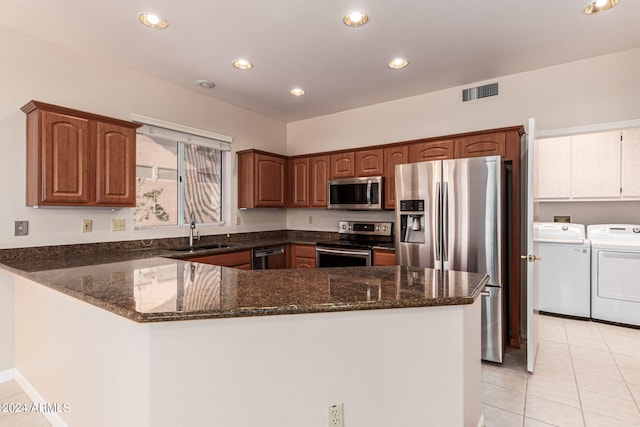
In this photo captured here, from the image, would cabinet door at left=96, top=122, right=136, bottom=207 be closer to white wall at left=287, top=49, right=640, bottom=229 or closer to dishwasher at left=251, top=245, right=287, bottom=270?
dishwasher at left=251, top=245, right=287, bottom=270

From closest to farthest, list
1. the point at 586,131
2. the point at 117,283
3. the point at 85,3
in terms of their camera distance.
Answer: the point at 117,283 < the point at 85,3 < the point at 586,131

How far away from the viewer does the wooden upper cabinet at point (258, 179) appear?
4.23 meters

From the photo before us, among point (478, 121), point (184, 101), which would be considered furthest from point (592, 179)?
point (184, 101)

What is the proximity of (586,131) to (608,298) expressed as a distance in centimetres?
193

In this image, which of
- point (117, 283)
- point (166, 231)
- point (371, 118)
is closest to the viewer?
point (117, 283)

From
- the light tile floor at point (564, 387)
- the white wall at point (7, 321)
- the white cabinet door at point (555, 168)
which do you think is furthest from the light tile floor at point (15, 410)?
the white cabinet door at point (555, 168)

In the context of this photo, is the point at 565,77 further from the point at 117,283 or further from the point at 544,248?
the point at 117,283

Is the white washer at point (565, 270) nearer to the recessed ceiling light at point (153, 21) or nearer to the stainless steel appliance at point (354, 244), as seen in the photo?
the stainless steel appliance at point (354, 244)

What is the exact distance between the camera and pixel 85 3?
221 centimetres

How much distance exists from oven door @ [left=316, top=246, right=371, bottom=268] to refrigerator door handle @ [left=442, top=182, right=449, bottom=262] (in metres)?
0.88

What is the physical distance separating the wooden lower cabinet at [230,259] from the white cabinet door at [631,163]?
4475 mm

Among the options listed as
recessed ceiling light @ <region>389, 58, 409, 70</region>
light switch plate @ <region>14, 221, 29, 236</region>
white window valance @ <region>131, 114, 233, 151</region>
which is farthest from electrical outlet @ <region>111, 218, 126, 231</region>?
recessed ceiling light @ <region>389, 58, 409, 70</region>

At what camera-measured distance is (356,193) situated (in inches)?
159

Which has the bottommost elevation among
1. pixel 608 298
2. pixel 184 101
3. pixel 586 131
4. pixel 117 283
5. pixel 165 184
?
pixel 608 298
